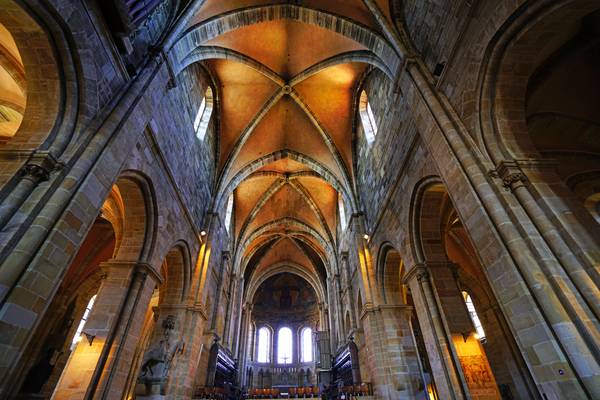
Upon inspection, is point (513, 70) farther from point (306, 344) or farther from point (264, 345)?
point (264, 345)

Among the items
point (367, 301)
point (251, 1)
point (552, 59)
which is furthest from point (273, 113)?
point (552, 59)

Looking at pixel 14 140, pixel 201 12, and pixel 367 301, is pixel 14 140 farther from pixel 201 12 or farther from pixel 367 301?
pixel 367 301

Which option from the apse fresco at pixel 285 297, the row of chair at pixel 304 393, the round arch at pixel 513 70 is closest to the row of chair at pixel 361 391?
the row of chair at pixel 304 393

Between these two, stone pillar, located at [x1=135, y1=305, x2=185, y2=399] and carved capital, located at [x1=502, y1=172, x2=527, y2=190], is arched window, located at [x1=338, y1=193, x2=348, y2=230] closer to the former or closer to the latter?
stone pillar, located at [x1=135, y1=305, x2=185, y2=399]

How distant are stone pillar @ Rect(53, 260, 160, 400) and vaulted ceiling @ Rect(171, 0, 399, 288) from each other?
6087mm

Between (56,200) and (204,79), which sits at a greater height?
(204,79)

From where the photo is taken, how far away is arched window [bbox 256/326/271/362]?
2854 cm

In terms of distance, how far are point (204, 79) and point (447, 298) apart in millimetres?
11897

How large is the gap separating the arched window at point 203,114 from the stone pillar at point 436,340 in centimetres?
950

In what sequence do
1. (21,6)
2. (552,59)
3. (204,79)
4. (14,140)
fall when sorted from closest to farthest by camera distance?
(21,6)
(14,140)
(552,59)
(204,79)

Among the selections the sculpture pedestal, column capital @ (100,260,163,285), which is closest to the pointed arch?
column capital @ (100,260,163,285)

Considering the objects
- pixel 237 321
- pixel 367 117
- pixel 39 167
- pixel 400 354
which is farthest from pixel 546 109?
pixel 237 321

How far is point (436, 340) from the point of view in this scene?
23.4 feet

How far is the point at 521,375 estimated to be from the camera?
439 inches
